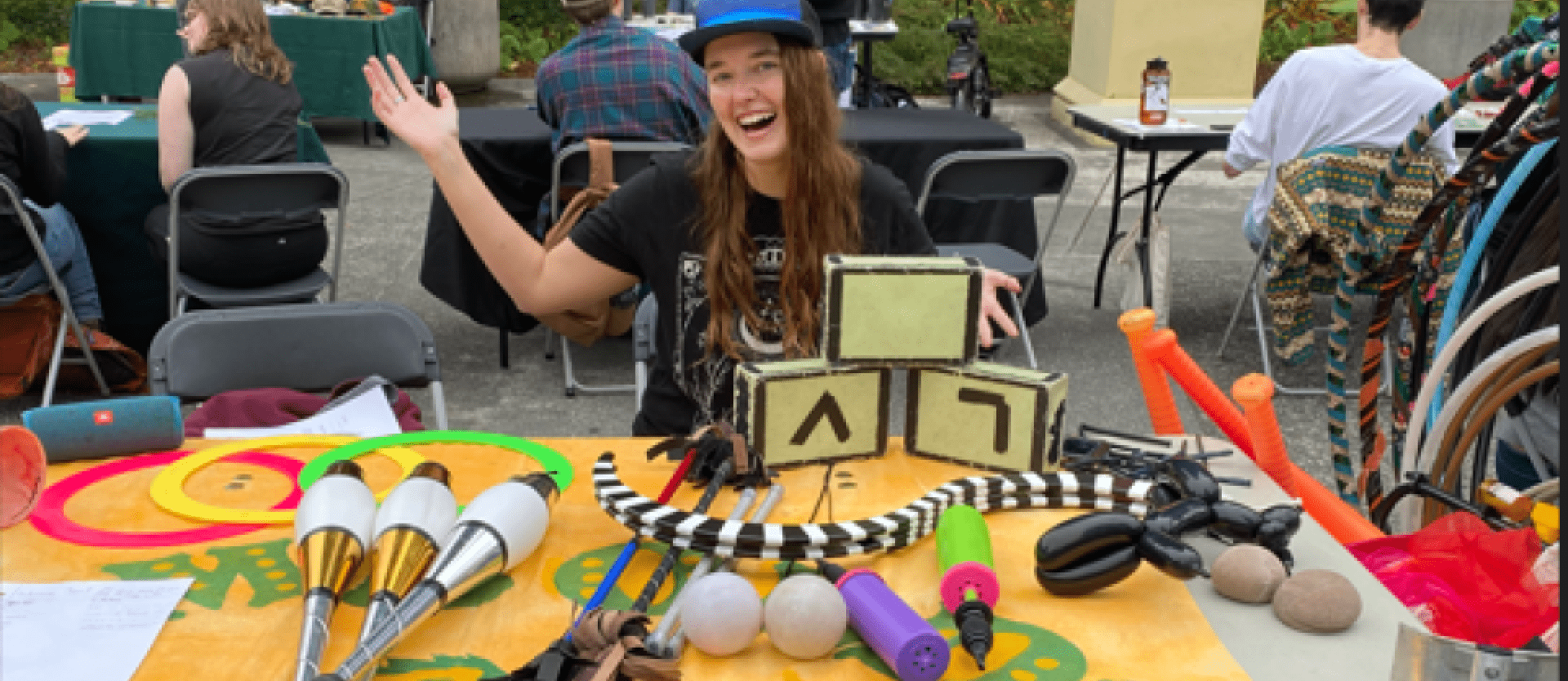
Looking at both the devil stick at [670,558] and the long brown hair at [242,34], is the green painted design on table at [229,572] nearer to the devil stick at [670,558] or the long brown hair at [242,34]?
the devil stick at [670,558]

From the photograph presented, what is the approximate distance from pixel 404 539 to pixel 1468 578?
111cm

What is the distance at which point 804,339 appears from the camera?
6.74ft

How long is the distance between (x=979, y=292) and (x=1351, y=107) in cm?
292

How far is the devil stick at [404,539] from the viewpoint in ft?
3.86

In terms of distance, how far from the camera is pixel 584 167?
401 centimetres

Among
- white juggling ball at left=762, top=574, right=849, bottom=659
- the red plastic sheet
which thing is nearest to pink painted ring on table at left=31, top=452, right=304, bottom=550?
white juggling ball at left=762, top=574, right=849, bottom=659

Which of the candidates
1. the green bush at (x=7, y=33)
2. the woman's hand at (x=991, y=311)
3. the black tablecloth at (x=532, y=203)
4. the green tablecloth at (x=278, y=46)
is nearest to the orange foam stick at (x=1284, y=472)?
the woman's hand at (x=991, y=311)

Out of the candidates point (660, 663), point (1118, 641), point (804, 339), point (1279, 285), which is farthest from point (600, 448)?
point (1279, 285)

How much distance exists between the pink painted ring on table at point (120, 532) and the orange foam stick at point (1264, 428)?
1.15 metres

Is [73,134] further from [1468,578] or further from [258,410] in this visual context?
[1468,578]

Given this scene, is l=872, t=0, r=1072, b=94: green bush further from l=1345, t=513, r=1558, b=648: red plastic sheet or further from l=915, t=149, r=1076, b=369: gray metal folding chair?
l=1345, t=513, r=1558, b=648: red plastic sheet

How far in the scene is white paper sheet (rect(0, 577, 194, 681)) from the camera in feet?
3.69

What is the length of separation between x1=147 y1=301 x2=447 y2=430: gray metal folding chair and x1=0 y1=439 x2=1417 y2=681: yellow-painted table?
0.79m

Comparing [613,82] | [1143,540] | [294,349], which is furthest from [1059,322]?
[1143,540]
